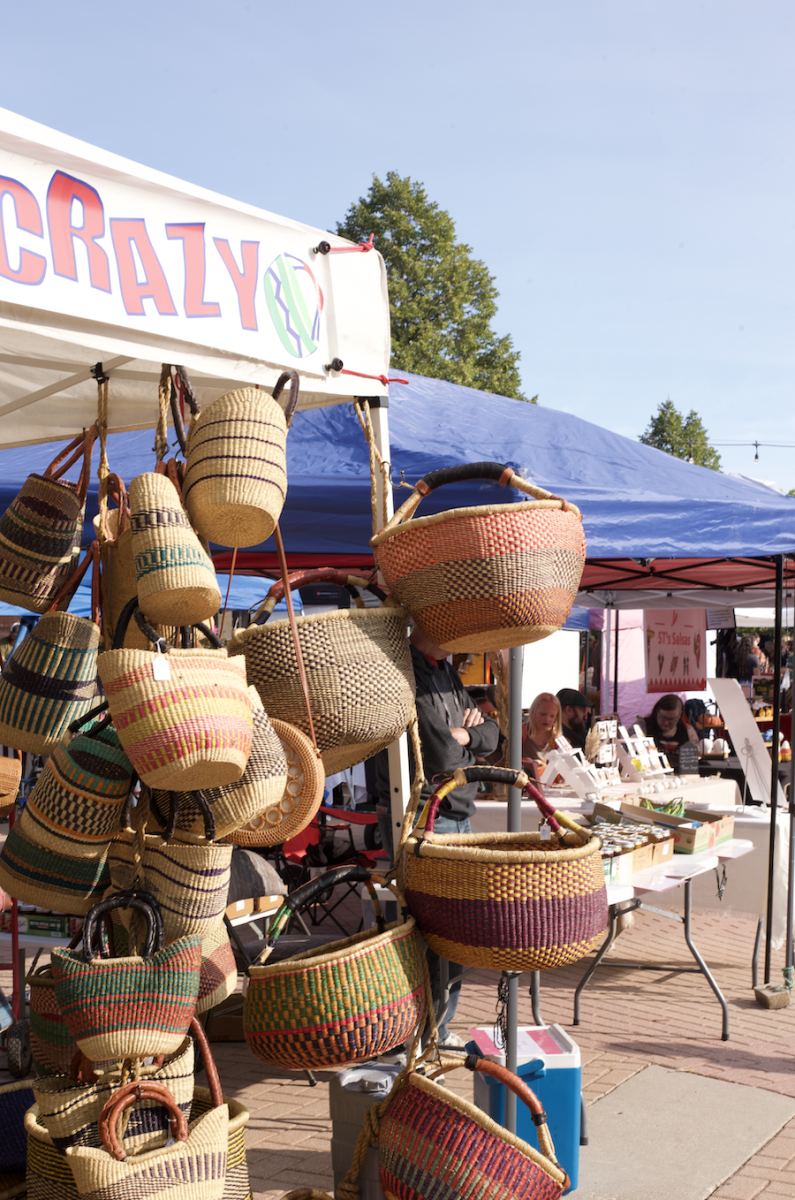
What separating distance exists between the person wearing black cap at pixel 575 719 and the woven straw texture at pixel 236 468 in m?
5.97

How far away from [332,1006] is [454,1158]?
0.41 meters

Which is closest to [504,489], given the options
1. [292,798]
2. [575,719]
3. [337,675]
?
[337,675]

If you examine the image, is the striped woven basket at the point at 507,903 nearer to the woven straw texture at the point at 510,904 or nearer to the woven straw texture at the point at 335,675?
the woven straw texture at the point at 510,904

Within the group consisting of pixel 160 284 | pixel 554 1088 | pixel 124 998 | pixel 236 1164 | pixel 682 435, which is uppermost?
pixel 682 435

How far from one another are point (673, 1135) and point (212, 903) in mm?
2118

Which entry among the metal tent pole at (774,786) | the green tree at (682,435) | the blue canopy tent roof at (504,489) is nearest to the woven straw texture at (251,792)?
the blue canopy tent roof at (504,489)

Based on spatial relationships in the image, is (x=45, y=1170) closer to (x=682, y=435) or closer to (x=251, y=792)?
(x=251, y=792)

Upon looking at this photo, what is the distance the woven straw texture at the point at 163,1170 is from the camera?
187cm

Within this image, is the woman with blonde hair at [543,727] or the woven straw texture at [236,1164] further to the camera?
the woman with blonde hair at [543,727]

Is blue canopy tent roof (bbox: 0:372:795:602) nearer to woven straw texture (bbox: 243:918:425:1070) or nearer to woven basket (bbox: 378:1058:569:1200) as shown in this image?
woven straw texture (bbox: 243:918:425:1070)

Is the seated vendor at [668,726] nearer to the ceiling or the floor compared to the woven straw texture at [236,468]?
nearer to the floor

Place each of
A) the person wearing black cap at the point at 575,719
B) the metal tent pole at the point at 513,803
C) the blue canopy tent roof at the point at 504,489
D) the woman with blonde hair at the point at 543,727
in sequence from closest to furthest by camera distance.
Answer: the metal tent pole at the point at 513,803 < the blue canopy tent roof at the point at 504,489 < the woman with blonde hair at the point at 543,727 < the person wearing black cap at the point at 575,719

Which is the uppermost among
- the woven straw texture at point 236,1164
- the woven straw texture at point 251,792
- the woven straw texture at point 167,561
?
the woven straw texture at point 167,561

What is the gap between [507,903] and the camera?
219 centimetres
